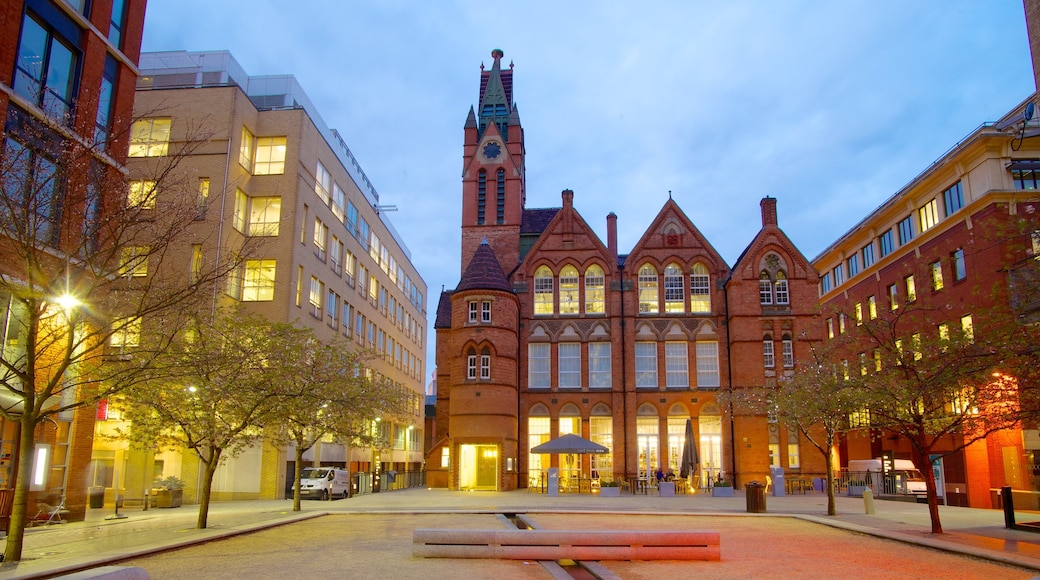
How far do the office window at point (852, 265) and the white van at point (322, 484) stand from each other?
35.7m

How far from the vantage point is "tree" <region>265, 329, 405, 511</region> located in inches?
915

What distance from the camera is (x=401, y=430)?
62.3 meters

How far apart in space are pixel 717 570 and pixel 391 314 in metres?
48.7

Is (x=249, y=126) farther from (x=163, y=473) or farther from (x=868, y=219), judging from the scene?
(x=868, y=219)

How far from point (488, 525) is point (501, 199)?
31.9m

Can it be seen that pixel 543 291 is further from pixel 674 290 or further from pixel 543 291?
pixel 674 290

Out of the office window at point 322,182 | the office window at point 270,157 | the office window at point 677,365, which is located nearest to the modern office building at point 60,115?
the office window at point 270,157

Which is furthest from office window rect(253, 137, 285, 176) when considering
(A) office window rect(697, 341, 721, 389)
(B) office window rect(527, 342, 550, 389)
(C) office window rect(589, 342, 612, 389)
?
(A) office window rect(697, 341, 721, 389)

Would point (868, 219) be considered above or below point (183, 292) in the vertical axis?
above

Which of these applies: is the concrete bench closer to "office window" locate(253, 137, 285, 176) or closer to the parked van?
the parked van

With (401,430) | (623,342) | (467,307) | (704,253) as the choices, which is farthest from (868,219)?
(401,430)

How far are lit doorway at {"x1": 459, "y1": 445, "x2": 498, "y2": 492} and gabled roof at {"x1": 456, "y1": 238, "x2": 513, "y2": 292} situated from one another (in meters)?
8.60

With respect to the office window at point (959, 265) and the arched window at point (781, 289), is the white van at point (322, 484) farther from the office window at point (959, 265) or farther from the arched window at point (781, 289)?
the office window at point (959, 265)

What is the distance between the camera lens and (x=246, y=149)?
36.8 m
